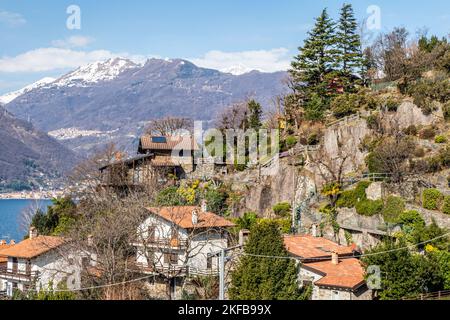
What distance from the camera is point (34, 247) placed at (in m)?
41.2

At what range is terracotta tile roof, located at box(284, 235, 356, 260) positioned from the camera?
33.2 meters

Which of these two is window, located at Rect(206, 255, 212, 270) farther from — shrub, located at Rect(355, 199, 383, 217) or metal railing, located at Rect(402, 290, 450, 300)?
metal railing, located at Rect(402, 290, 450, 300)

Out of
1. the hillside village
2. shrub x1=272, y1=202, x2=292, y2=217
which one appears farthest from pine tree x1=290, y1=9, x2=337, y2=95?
shrub x1=272, y1=202, x2=292, y2=217

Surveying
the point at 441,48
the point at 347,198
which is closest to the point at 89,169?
the point at 347,198

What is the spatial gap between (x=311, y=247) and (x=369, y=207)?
21.7ft

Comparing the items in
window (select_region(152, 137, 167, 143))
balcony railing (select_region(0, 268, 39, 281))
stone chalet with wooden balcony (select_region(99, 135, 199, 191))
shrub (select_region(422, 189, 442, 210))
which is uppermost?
window (select_region(152, 137, 167, 143))

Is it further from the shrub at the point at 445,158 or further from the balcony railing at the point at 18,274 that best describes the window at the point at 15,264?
the shrub at the point at 445,158

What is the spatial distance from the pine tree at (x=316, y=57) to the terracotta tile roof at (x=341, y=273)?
3209 centimetres

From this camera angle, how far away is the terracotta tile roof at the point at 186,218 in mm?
37312

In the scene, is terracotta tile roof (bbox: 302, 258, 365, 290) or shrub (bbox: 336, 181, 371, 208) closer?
terracotta tile roof (bbox: 302, 258, 365, 290)

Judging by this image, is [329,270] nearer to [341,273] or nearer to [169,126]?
[341,273]

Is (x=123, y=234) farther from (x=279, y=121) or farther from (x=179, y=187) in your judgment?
(x=279, y=121)

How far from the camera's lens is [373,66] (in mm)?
67188
